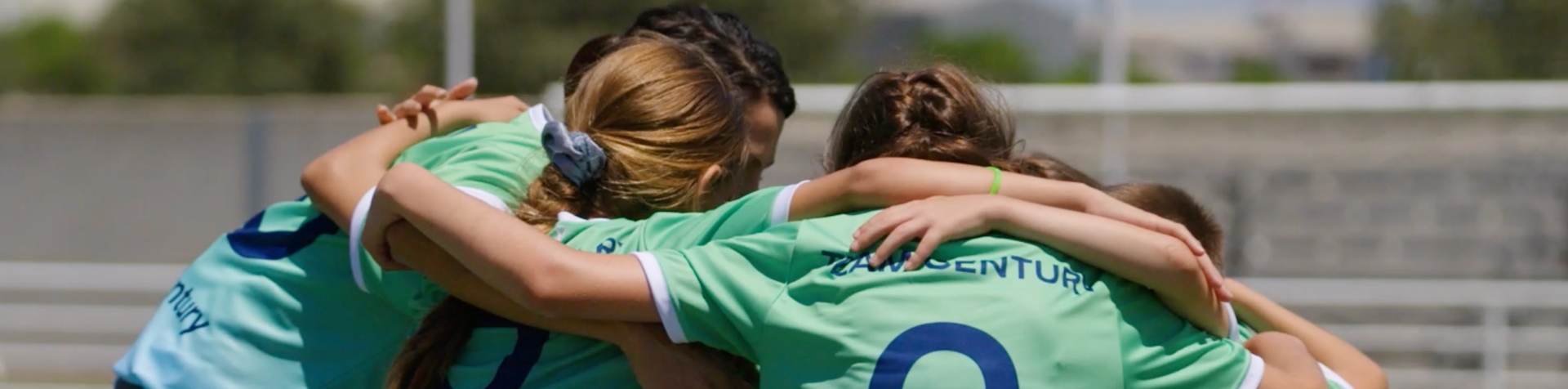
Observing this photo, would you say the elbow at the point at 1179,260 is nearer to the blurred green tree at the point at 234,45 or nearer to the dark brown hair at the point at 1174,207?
the dark brown hair at the point at 1174,207

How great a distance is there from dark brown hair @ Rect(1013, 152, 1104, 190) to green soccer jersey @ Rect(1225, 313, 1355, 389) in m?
0.27

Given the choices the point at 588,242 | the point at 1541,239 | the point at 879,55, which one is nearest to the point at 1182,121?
the point at 1541,239

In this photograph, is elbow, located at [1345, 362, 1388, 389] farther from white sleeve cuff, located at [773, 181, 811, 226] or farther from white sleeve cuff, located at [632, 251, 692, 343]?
white sleeve cuff, located at [632, 251, 692, 343]

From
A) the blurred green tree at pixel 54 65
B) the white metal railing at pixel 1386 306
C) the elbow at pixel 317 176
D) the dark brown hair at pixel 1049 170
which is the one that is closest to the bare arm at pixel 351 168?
the elbow at pixel 317 176

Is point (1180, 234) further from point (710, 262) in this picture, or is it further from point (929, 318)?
point (710, 262)

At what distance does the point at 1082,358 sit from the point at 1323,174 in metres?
6.48

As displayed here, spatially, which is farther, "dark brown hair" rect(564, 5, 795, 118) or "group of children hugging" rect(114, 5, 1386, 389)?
"dark brown hair" rect(564, 5, 795, 118)

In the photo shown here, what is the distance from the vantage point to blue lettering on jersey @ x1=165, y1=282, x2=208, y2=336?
2482 mm

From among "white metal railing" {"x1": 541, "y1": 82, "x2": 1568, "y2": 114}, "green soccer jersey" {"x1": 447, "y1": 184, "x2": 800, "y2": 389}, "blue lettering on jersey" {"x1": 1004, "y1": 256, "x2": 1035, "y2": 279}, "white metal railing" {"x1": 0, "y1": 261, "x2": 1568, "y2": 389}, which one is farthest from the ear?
"white metal railing" {"x1": 0, "y1": 261, "x2": 1568, "y2": 389}

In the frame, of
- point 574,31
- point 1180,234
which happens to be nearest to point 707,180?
point 1180,234

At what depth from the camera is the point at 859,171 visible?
1.94m

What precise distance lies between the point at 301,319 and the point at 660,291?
84cm

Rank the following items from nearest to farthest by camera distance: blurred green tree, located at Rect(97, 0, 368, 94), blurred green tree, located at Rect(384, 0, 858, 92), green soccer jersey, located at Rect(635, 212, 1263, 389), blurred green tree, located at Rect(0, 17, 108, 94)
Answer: green soccer jersey, located at Rect(635, 212, 1263, 389)
blurred green tree, located at Rect(384, 0, 858, 92)
blurred green tree, located at Rect(97, 0, 368, 94)
blurred green tree, located at Rect(0, 17, 108, 94)

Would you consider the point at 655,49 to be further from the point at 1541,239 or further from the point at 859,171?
the point at 1541,239
